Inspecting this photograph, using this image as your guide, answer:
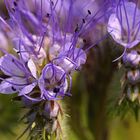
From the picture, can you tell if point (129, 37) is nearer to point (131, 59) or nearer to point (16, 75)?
point (131, 59)

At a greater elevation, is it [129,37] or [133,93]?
[129,37]

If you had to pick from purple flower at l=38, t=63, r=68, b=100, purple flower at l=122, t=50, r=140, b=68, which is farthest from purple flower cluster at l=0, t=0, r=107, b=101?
purple flower at l=122, t=50, r=140, b=68

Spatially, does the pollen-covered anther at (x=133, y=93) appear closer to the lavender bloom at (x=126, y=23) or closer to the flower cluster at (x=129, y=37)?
the flower cluster at (x=129, y=37)

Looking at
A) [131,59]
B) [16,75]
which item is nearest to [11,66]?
[16,75]

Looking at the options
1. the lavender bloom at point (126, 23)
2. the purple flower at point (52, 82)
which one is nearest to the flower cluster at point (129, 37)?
the lavender bloom at point (126, 23)

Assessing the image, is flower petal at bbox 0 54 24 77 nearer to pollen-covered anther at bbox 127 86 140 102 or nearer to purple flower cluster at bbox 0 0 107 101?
purple flower cluster at bbox 0 0 107 101
